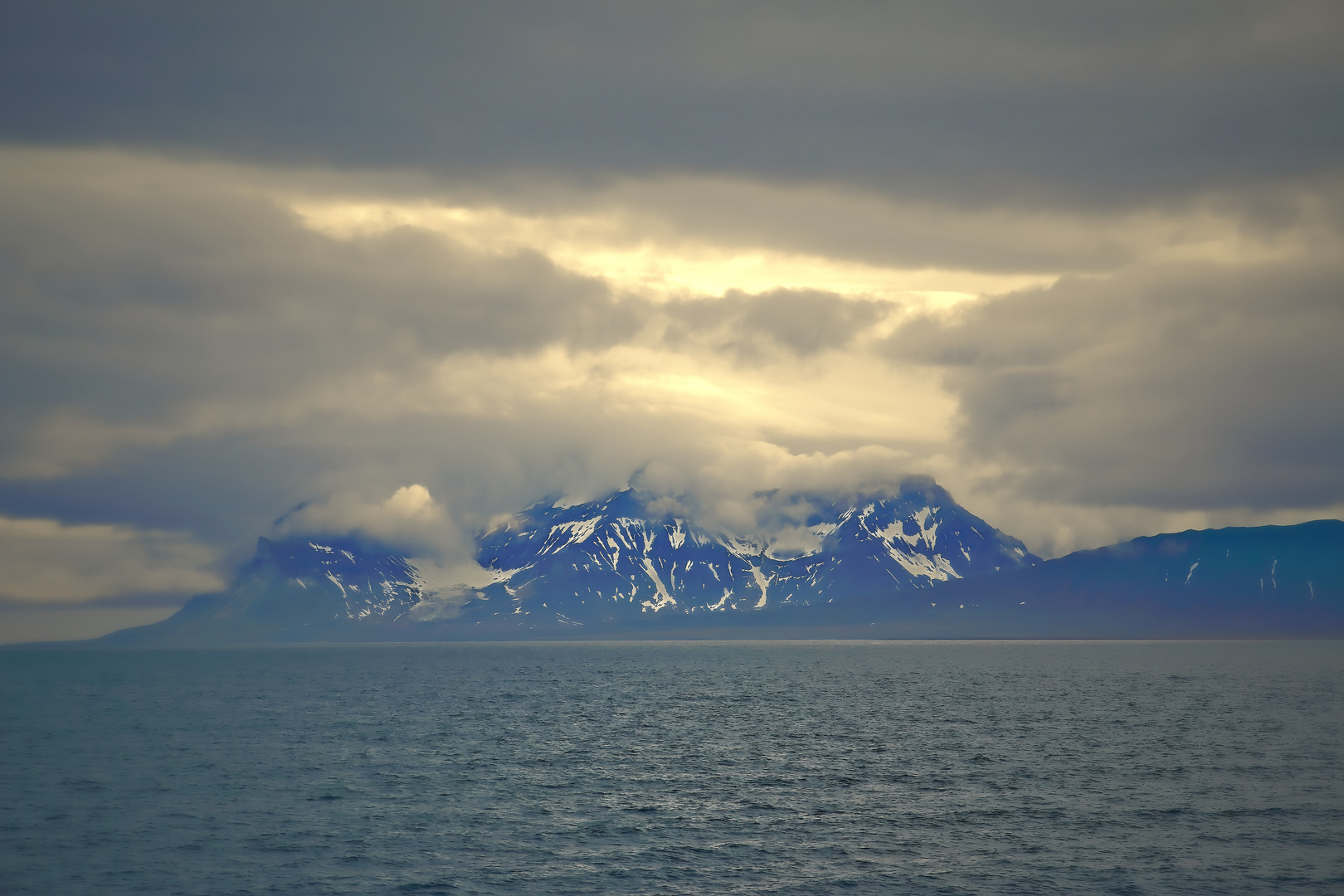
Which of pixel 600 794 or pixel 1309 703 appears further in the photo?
pixel 1309 703

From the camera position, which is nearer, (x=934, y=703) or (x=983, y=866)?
(x=983, y=866)

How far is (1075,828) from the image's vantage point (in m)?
71.7

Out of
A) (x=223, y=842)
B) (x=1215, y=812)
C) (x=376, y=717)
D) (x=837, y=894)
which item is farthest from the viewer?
(x=376, y=717)

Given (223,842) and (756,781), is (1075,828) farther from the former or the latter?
(223,842)

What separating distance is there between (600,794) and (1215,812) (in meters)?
44.7

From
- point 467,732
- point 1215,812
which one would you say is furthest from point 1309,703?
point 467,732

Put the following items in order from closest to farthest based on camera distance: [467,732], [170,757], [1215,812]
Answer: [1215,812], [170,757], [467,732]

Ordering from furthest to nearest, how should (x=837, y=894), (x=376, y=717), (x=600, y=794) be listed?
(x=376, y=717) < (x=600, y=794) < (x=837, y=894)

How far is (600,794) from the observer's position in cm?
8562

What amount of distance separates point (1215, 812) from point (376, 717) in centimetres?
11086

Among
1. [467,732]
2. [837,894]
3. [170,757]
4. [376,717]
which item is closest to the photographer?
[837,894]

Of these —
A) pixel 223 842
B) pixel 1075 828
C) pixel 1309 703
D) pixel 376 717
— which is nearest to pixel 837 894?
pixel 1075 828

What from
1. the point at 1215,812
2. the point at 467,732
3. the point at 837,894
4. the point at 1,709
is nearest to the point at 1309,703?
the point at 1215,812

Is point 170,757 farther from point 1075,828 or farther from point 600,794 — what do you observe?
point 1075,828
